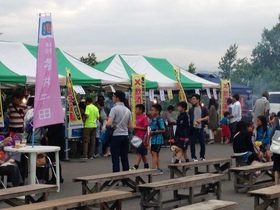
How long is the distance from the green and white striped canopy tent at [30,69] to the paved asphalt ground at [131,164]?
220 centimetres

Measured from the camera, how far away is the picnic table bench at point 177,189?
9.28 m

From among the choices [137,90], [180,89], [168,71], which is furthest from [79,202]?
[168,71]

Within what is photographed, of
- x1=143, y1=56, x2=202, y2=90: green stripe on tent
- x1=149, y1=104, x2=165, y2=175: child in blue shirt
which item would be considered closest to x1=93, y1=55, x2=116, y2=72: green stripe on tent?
x1=143, y1=56, x2=202, y2=90: green stripe on tent

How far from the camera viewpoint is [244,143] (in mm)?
12734

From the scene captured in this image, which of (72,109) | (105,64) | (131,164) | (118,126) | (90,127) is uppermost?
(105,64)

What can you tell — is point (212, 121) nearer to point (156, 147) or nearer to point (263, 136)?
point (263, 136)

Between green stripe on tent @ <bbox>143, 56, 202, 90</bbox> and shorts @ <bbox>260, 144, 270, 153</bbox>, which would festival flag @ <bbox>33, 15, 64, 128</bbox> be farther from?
green stripe on tent @ <bbox>143, 56, 202, 90</bbox>

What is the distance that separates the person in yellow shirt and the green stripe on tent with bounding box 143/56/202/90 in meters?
5.65

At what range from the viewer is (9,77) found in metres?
15.0

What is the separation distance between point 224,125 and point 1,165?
606 inches

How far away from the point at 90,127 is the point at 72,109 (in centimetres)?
112

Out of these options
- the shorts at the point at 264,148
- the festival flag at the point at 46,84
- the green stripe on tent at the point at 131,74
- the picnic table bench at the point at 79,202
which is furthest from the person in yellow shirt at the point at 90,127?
the picnic table bench at the point at 79,202

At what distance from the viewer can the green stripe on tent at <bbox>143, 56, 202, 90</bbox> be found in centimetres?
2367

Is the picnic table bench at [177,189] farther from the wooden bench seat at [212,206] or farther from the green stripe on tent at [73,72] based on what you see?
the green stripe on tent at [73,72]
